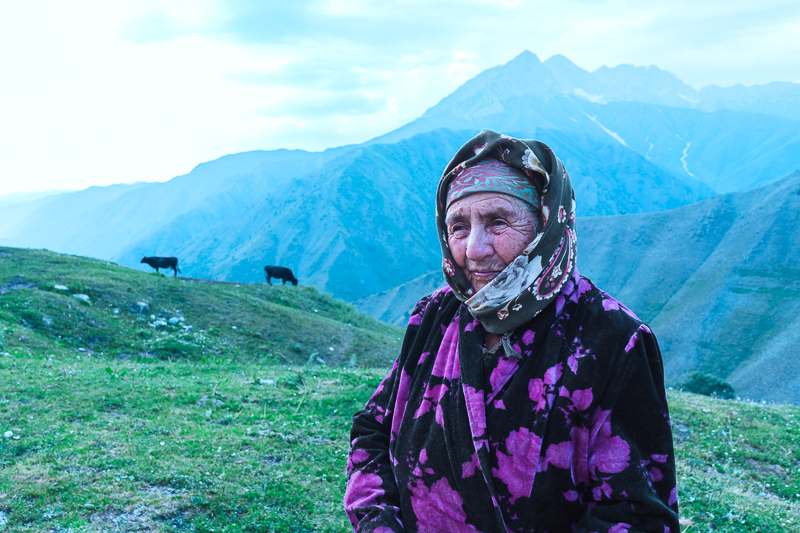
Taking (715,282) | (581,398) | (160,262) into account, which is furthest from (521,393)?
(715,282)

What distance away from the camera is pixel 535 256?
1.68m

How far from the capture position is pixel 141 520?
388cm

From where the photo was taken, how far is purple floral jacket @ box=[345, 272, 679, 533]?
1.53m

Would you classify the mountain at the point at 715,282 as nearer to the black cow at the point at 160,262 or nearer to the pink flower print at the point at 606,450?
the black cow at the point at 160,262

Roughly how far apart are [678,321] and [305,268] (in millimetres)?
92284

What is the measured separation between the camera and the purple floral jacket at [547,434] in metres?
1.53

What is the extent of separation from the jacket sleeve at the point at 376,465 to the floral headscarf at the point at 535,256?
53 cm

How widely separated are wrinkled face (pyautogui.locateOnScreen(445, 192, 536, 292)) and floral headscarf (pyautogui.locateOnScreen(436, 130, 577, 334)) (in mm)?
70

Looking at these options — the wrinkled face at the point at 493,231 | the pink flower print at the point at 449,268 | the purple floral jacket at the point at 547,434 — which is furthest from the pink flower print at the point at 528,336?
the pink flower print at the point at 449,268

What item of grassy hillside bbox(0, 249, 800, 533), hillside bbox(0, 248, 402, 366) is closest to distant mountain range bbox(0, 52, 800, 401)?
hillside bbox(0, 248, 402, 366)

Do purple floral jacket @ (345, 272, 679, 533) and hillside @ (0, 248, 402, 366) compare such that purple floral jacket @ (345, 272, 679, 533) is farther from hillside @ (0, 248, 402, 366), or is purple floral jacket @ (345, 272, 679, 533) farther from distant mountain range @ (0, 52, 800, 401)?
distant mountain range @ (0, 52, 800, 401)

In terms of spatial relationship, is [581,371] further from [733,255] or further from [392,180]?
[392,180]

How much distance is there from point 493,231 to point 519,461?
0.78m

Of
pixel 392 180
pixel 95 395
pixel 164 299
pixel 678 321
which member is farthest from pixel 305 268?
pixel 95 395
